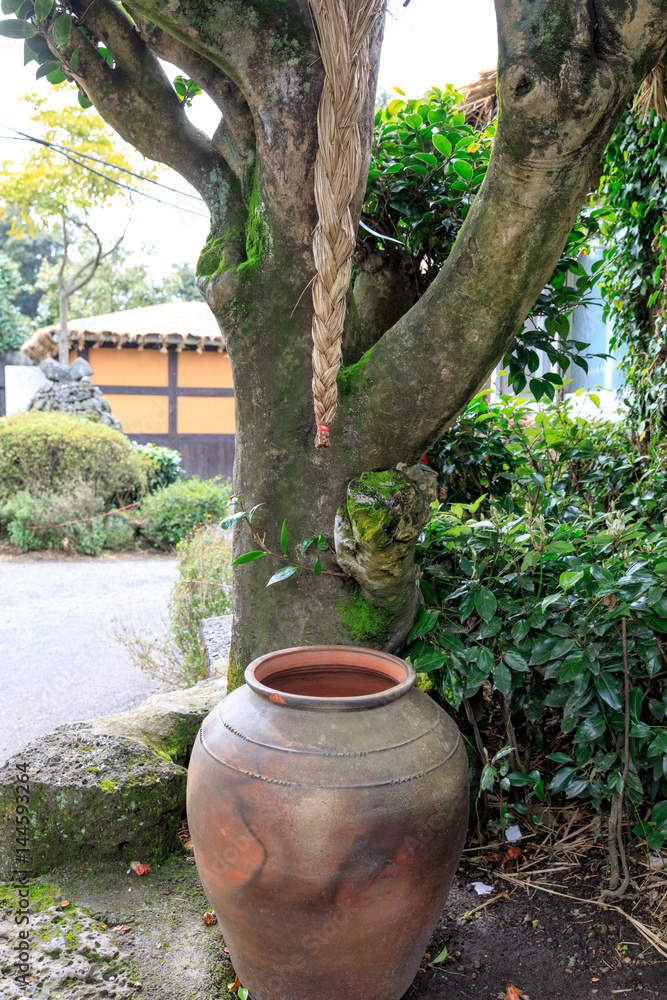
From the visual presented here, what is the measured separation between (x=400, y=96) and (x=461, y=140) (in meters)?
0.59

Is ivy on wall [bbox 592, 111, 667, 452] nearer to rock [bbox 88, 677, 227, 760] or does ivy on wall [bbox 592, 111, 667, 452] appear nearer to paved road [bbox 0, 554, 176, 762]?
rock [bbox 88, 677, 227, 760]

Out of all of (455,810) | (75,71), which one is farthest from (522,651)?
(75,71)

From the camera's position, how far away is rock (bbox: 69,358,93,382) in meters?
12.3

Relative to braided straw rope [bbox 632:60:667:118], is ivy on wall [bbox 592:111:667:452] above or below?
below

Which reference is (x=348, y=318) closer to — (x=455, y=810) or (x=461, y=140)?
(x=461, y=140)

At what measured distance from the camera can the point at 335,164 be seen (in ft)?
5.77

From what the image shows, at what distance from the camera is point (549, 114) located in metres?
1.72

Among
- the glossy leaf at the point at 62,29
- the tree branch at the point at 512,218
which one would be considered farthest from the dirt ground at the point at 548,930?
the glossy leaf at the point at 62,29

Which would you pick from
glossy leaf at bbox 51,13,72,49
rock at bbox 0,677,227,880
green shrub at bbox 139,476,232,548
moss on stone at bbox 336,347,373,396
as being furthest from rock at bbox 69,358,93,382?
moss on stone at bbox 336,347,373,396

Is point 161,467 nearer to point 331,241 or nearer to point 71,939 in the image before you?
point 71,939

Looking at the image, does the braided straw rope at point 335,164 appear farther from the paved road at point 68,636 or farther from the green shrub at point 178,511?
the green shrub at point 178,511

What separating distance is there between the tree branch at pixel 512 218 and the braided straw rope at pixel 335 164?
0.28m

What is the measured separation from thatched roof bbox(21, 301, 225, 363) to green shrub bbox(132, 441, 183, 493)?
2.62 m

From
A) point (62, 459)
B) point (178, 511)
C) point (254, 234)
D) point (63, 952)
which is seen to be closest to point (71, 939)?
point (63, 952)
